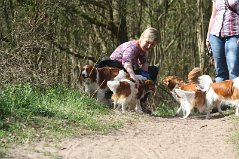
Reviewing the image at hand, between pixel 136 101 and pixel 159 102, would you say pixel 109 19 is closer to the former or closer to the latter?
pixel 159 102

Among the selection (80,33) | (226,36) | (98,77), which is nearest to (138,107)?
(98,77)

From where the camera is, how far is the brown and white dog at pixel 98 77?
8.66 meters

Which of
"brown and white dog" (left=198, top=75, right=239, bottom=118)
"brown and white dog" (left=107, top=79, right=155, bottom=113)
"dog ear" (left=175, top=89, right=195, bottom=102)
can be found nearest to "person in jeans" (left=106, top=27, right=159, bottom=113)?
"brown and white dog" (left=107, top=79, right=155, bottom=113)

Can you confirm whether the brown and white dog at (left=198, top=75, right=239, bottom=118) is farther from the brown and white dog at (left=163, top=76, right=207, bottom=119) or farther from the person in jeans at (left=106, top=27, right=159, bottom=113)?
the person in jeans at (left=106, top=27, right=159, bottom=113)

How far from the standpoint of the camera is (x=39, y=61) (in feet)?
34.2

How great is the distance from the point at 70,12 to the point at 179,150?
799 centimetres

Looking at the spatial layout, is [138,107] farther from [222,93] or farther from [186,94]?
[222,93]

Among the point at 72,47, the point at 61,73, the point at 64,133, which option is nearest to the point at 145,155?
the point at 64,133

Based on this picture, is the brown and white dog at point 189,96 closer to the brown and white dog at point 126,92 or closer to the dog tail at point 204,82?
the dog tail at point 204,82

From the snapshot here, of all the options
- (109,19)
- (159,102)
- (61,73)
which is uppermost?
(109,19)

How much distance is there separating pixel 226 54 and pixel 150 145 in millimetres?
2919

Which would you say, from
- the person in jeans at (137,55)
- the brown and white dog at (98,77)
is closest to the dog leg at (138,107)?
the person in jeans at (137,55)

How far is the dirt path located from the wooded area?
84.1 inches

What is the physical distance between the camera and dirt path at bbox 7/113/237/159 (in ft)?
18.8
